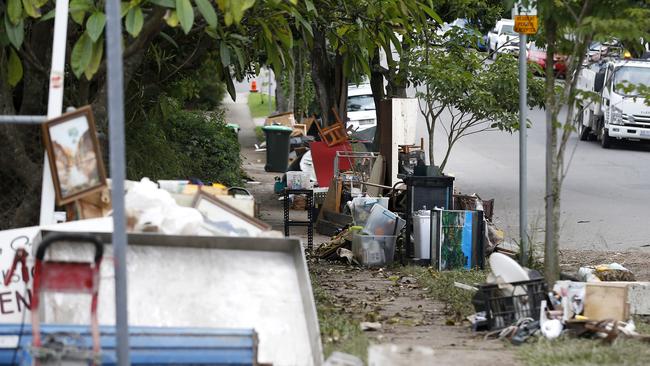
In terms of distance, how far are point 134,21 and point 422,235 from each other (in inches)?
230

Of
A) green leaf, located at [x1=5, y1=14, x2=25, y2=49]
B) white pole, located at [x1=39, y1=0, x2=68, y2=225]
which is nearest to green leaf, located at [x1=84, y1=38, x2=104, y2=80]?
white pole, located at [x1=39, y1=0, x2=68, y2=225]

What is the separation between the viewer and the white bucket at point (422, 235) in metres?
12.8

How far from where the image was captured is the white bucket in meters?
12.8

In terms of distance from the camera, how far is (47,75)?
928 centimetres

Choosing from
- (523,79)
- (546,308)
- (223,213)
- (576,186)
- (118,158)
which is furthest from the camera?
(576,186)

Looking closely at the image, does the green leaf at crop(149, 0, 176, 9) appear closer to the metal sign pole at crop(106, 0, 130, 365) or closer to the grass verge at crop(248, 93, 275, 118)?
the metal sign pole at crop(106, 0, 130, 365)

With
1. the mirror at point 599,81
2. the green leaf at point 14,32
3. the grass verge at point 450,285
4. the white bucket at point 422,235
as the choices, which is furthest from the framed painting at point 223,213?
the mirror at point 599,81

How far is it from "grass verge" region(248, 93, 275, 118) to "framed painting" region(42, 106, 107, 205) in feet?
109

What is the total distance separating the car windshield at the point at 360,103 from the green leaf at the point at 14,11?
20.9m

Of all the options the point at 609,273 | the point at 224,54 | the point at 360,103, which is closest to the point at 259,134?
the point at 360,103

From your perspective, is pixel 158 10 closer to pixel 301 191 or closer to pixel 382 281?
pixel 382 281

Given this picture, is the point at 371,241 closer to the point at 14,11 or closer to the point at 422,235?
the point at 422,235

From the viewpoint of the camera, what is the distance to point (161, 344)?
18.8ft

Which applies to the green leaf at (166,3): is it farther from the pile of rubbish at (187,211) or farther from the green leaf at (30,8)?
the pile of rubbish at (187,211)
